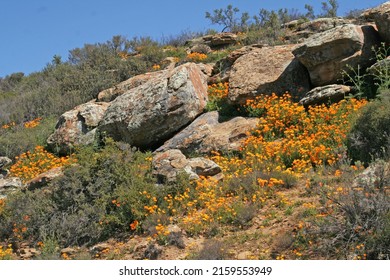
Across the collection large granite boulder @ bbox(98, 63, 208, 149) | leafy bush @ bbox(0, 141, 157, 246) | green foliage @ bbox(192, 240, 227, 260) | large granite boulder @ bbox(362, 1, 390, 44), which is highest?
large granite boulder @ bbox(362, 1, 390, 44)

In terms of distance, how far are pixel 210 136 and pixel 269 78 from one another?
2.09m

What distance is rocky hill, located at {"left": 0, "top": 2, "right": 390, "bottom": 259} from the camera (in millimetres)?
7043

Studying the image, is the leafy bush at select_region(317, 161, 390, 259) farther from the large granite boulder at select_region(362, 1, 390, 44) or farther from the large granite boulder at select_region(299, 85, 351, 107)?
the large granite boulder at select_region(362, 1, 390, 44)

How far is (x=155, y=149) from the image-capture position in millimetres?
12117

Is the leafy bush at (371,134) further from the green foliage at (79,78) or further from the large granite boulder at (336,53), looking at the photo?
the green foliage at (79,78)

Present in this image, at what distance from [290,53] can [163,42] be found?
10935 mm

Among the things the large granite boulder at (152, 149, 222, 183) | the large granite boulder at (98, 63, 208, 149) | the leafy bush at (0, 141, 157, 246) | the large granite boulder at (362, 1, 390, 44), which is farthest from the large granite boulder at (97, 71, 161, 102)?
the large granite boulder at (362, 1, 390, 44)

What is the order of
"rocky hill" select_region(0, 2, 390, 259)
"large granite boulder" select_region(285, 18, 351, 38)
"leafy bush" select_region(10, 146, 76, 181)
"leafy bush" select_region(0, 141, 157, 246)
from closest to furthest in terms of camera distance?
"rocky hill" select_region(0, 2, 390, 259) < "leafy bush" select_region(0, 141, 157, 246) < "leafy bush" select_region(10, 146, 76, 181) < "large granite boulder" select_region(285, 18, 351, 38)

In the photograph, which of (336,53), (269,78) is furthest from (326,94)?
(269,78)

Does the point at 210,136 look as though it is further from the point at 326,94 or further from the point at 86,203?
the point at 86,203

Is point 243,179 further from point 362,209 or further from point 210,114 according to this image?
point 210,114

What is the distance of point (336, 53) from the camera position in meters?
11.5

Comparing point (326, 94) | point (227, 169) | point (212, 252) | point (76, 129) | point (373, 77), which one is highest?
point (76, 129)

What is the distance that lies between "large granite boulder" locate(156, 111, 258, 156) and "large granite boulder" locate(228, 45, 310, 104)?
753 millimetres
